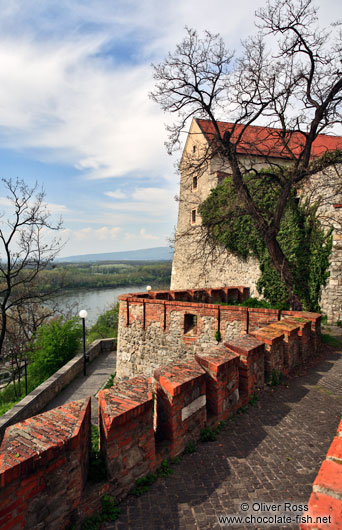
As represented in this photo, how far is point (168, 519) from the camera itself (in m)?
2.37

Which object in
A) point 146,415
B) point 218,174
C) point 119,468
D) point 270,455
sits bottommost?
point 270,455

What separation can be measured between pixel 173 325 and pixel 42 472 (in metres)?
8.52

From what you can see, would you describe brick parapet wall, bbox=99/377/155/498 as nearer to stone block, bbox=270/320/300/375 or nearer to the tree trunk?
stone block, bbox=270/320/300/375

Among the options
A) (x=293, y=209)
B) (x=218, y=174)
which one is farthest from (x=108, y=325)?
(x=293, y=209)

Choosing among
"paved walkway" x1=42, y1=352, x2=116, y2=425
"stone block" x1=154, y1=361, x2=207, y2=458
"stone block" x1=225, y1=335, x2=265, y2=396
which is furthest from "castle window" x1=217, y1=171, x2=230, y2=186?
"stone block" x1=154, y1=361, x2=207, y2=458

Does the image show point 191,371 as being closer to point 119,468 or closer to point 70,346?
point 119,468

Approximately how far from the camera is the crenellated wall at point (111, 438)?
79.4 inches

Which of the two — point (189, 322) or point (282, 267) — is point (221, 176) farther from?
point (189, 322)

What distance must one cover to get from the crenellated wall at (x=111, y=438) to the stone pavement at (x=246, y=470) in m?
0.23

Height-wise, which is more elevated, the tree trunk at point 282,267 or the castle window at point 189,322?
the tree trunk at point 282,267

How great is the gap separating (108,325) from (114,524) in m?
30.5

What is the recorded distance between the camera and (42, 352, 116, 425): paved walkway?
11.7 metres

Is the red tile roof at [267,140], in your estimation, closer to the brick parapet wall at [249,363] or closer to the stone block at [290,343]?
the stone block at [290,343]

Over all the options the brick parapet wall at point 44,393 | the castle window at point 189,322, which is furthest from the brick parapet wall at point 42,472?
the brick parapet wall at point 44,393
